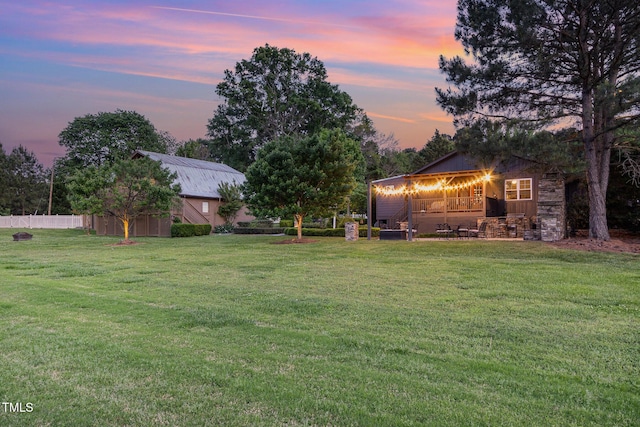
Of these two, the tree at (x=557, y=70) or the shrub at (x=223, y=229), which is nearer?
the tree at (x=557, y=70)

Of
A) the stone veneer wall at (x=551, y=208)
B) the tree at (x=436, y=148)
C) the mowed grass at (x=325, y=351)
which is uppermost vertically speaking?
the tree at (x=436, y=148)

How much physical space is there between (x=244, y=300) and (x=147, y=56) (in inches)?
591

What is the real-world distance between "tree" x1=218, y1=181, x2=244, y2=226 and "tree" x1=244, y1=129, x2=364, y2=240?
11.0 metres

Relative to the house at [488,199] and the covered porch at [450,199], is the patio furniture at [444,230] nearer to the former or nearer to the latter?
the house at [488,199]

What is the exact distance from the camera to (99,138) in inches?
1674

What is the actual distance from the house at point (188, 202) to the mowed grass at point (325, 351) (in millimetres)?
19341

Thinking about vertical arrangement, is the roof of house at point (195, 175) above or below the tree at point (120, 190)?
above

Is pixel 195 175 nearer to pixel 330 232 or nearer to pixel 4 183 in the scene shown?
pixel 330 232

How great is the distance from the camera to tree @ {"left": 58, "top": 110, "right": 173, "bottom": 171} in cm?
4219

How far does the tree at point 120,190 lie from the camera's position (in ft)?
63.2

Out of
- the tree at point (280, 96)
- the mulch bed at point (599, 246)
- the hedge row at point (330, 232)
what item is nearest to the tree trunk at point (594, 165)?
the mulch bed at point (599, 246)

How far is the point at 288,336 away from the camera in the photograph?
4270 millimetres

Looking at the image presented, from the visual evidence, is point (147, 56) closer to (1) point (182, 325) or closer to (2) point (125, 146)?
(1) point (182, 325)

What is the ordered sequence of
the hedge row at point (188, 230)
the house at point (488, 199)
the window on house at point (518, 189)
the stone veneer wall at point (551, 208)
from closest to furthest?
1. the stone veneer wall at point (551, 208)
2. the house at point (488, 199)
3. the window on house at point (518, 189)
4. the hedge row at point (188, 230)
